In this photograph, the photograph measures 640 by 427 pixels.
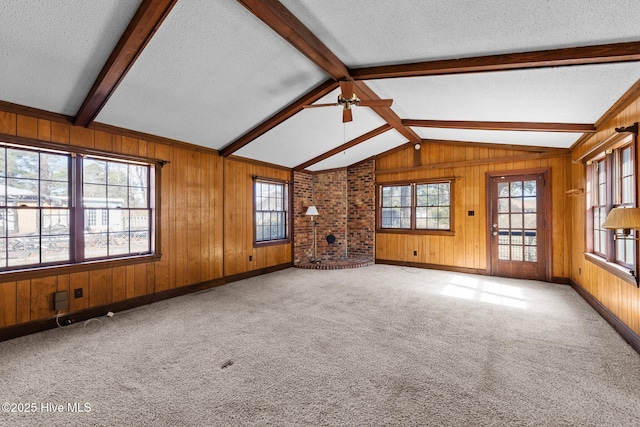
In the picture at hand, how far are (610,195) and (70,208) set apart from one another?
268 inches

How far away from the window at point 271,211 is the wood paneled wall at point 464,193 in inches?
98.8

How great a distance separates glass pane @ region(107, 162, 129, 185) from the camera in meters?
4.19

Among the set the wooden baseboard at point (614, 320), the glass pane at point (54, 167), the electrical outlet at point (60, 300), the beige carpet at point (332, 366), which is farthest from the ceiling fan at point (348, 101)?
the electrical outlet at point (60, 300)

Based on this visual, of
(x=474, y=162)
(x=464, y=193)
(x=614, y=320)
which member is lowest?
(x=614, y=320)

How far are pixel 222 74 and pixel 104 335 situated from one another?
3.21 m

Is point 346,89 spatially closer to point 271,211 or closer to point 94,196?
point 94,196

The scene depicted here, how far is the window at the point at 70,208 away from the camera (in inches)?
133

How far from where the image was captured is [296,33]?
2.75 metres

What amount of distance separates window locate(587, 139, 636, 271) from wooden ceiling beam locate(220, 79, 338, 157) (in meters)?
3.46

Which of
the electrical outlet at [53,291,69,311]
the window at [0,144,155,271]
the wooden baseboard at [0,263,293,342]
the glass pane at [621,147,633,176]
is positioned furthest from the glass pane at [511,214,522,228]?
the electrical outlet at [53,291,69,311]

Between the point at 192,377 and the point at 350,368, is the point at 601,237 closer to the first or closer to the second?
the point at 350,368

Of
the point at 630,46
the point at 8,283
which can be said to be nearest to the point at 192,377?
the point at 8,283

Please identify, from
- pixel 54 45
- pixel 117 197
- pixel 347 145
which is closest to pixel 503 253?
pixel 347 145

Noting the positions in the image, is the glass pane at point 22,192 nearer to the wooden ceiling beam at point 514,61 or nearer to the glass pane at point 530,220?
the wooden ceiling beam at point 514,61
